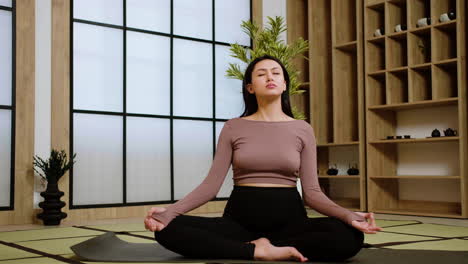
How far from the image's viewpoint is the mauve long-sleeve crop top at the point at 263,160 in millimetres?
2260

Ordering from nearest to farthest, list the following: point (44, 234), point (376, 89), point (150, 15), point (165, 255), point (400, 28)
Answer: point (165, 255) < point (44, 234) < point (400, 28) < point (150, 15) < point (376, 89)

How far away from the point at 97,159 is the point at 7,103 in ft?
2.84

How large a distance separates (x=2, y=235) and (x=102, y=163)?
4.72 feet

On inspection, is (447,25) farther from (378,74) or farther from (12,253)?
(12,253)

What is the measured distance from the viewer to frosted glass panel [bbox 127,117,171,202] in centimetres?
Answer: 516

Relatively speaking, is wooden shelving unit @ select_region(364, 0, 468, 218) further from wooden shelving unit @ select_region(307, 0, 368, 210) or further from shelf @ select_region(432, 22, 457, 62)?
wooden shelving unit @ select_region(307, 0, 368, 210)

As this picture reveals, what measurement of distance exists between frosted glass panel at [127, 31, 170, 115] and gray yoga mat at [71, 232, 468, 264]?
265 cm

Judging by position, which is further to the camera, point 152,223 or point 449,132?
point 449,132

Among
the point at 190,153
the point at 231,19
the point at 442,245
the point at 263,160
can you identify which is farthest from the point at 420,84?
the point at 263,160

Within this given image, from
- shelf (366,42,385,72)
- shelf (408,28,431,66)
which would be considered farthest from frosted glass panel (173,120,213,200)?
shelf (408,28,431,66)

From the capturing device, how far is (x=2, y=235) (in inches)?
142

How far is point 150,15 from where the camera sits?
537 centimetres

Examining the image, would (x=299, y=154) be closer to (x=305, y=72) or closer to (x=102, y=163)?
(x=102, y=163)

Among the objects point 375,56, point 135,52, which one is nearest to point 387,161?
point 375,56
